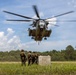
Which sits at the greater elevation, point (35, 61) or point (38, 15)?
point (38, 15)

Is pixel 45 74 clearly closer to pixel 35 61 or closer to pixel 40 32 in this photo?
pixel 35 61

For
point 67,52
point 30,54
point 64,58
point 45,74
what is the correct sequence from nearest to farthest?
point 45,74
point 30,54
point 64,58
point 67,52

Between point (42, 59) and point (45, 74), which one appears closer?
point (45, 74)

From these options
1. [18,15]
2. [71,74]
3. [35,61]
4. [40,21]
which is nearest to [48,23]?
[40,21]

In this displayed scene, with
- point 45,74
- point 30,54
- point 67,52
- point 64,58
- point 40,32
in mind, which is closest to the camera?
point 45,74

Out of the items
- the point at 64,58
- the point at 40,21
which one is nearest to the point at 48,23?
the point at 40,21

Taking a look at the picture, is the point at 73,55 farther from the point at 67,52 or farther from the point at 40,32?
the point at 40,32

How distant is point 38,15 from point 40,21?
1159mm

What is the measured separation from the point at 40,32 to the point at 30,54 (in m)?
8.90

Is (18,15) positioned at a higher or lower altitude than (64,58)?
higher

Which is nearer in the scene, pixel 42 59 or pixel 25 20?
pixel 42 59

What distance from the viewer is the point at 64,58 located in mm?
A: 109000

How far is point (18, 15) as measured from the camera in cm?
4875

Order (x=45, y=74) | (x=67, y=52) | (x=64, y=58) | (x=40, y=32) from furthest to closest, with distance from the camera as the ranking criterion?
(x=67, y=52) < (x=64, y=58) < (x=40, y=32) < (x=45, y=74)
